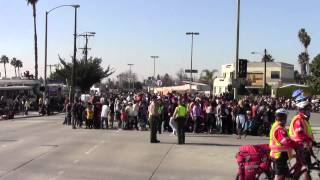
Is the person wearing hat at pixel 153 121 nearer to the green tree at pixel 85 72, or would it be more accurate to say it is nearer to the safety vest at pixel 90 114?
the safety vest at pixel 90 114

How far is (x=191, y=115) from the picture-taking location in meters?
26.4

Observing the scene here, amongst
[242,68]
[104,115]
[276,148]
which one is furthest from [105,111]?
[276,148]

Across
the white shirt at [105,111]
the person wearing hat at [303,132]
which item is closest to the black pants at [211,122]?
the white shirt at [105,111]

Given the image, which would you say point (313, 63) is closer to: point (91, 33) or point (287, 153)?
point (91, 33)

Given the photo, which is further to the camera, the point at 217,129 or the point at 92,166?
the point at 217,129

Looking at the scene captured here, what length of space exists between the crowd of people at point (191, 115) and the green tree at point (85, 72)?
164 ft

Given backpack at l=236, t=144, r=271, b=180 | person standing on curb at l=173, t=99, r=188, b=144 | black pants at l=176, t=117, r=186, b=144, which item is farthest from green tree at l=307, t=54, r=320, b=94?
backpack at l=236, t=144, r=271, b=180

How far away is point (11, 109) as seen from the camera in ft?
137

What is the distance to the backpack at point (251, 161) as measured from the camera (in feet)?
32.5

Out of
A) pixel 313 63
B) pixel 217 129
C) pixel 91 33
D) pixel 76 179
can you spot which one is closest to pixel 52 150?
pixel 76 179

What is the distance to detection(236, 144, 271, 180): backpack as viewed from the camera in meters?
9.91

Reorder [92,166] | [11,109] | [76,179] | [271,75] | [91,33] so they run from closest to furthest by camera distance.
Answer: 1. [76,179]
2. [92,166]
3. [11,109]
4. [91,33]
5. [271,75]

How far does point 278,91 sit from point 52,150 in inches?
2836

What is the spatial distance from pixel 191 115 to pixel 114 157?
33.7 ft
